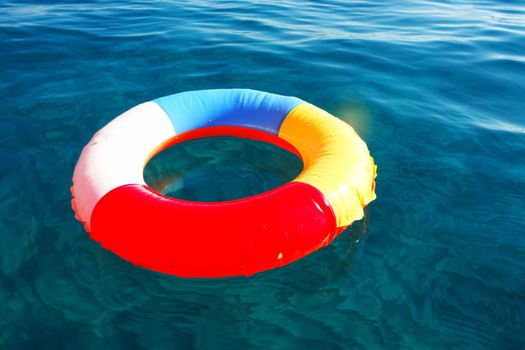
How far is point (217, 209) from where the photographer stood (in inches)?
93.7

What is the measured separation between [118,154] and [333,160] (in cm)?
158

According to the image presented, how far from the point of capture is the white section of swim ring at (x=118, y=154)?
2.59 meters

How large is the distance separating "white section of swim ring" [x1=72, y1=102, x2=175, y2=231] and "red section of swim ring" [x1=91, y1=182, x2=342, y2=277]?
5.4 inches

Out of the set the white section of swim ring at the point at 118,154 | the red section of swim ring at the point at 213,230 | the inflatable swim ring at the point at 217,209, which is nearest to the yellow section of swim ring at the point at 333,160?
the inflatable swim ring at the point at 217,209

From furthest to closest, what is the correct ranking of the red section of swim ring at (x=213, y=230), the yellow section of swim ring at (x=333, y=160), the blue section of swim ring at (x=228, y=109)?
1. the blue section of swim ring at (x=228, y=109)
2. the yellow section of swim ring at (x=333, y=160)
3. the red section of swim ring at (x=213, y=230)

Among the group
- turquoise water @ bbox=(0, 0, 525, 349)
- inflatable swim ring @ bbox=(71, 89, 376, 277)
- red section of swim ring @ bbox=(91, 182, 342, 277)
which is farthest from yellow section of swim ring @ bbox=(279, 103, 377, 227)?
turquoise water @ bbox=(0, 0, 525, 349)

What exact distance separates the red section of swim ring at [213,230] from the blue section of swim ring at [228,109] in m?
1.20

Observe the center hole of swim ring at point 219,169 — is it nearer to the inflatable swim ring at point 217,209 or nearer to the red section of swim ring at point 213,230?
the inflatable swim ring at point 217,209

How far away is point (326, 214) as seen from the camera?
247 centimetres

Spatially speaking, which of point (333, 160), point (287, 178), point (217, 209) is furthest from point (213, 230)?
point (287, 178)

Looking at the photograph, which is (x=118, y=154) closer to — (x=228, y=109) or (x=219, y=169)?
(x=219, y=169)

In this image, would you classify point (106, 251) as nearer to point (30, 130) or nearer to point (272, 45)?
point (30, 130)

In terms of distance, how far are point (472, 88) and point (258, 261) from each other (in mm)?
4316

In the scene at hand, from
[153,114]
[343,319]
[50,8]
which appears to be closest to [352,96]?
[153,114]
